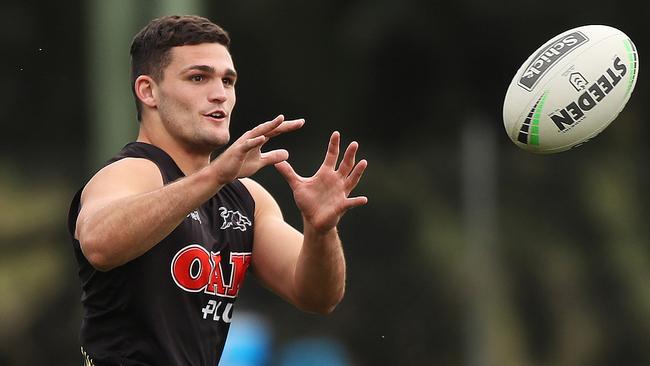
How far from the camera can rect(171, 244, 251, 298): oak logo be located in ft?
15.9

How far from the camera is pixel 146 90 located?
5148 millimetres

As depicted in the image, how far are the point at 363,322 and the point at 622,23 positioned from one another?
404cm

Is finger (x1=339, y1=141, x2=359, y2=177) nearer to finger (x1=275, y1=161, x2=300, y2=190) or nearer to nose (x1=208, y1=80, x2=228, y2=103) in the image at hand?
finger (x1=275, y1=161, x2=300, y2=190)

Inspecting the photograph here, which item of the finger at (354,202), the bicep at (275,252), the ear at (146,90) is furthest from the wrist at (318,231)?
the ear at (146,90)

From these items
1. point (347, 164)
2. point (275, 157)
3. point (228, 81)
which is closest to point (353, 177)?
point (347, 164)

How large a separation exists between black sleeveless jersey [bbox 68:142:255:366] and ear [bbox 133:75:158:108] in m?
0.19

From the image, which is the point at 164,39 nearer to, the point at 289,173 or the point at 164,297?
the point at 289,173

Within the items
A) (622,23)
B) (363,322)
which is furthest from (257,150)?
(622,23)

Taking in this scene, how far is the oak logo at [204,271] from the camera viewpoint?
15.9ft

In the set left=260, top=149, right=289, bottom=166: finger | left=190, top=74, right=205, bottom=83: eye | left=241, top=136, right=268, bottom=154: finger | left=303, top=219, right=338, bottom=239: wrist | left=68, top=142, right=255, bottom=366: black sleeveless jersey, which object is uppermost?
left=241, top=136, right=268, bottom=154: finger

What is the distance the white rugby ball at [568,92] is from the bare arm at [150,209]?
1.33 m

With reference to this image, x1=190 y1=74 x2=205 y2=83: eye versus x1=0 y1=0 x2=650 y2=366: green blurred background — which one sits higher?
x1=190 y1=74 x2=205 y2=83: eye

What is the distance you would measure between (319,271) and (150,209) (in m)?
1.00

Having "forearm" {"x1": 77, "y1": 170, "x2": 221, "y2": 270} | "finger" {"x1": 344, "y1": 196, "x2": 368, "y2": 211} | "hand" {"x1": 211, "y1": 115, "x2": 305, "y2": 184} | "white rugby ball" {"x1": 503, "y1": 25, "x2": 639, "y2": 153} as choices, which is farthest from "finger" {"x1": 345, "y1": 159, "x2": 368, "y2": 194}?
"white rugby ball" {"x1": 503, "y1": 25, "x2": 639, "y2": 153}
